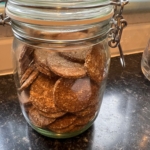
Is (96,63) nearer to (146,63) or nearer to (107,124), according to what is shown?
(107,124)

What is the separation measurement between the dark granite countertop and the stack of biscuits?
0.16 feet

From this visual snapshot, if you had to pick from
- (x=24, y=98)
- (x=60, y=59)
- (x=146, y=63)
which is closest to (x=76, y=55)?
(x=60, y=59)

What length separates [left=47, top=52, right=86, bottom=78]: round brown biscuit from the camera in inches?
14.7

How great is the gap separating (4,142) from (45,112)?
12 centimetres

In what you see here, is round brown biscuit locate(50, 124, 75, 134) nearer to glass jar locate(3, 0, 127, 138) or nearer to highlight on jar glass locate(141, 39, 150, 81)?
glass jar locate(3, 0, 127, 138)

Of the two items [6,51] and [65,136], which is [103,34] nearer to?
[65,136]

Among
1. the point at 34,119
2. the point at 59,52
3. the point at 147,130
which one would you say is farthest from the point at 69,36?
the point at 147,130

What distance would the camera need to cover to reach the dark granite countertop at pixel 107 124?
0.45 m

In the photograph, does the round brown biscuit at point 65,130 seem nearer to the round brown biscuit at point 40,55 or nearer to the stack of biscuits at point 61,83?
the stack of biscuits at point 61,83

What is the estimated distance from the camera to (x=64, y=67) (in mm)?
381

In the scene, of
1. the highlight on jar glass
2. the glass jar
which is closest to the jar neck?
the glass jar

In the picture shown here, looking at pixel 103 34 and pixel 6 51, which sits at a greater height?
pixel 103 34

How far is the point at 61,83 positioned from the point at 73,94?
0.03 m

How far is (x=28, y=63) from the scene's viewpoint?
41cm
